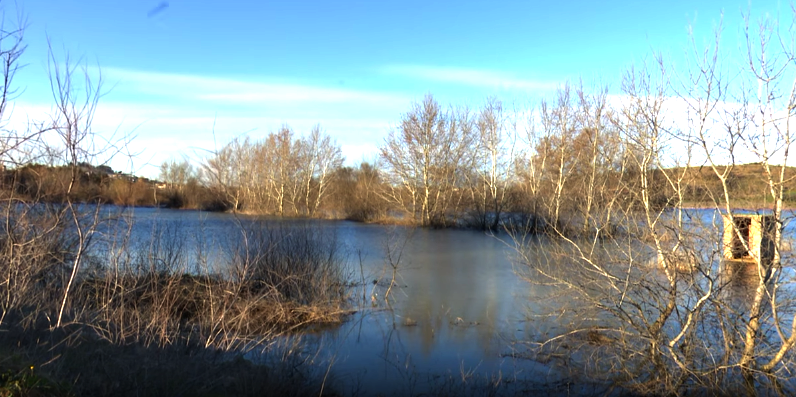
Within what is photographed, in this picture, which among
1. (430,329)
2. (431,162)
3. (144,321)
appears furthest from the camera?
(431,162)

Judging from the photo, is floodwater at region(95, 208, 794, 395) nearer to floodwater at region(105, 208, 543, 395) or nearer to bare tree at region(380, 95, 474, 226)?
floodwater at region(105, 208, 543, 395)

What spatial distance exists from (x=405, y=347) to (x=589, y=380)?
245cm

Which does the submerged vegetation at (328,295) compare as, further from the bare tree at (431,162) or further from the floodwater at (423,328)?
the bare tree at (431,162)

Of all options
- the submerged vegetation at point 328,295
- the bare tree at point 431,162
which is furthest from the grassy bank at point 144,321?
the bare tree at point 431,162

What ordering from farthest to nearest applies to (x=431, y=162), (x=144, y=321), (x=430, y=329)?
(x=431, y=162) → (x=430, y=329) → (x=144, y=321)

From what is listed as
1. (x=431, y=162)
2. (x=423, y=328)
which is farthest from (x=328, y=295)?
(x=431, y=162)

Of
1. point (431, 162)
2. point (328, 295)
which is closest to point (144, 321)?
point (328, 295)

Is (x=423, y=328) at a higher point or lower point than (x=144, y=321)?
lower

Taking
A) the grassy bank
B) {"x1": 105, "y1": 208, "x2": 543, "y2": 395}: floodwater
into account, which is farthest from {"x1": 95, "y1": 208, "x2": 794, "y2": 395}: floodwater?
the grassy bank

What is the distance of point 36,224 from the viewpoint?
6.93 m

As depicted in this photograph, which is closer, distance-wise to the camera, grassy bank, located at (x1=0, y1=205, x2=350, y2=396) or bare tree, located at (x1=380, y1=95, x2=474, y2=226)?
grassy bank, located at (x1=0, y1=205, x2=350, y2=396)

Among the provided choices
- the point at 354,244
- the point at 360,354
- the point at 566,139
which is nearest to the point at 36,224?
the point at 360,354

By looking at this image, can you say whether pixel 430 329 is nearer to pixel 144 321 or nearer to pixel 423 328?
pixel 423 328

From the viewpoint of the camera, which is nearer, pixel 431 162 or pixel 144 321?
pixel 144 321
